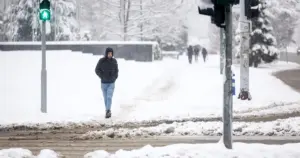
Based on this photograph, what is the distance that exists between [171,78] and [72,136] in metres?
16.5

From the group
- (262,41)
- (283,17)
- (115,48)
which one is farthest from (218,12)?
(283,17)

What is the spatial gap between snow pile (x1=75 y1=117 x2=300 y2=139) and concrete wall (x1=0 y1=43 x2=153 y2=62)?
2447 cm

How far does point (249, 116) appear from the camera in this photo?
13117mm

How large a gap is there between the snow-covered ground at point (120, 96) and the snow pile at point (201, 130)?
2.00 m

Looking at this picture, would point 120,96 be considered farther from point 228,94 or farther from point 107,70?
point 228,94

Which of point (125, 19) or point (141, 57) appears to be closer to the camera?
point (141, 57)

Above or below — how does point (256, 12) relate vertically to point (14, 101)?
above

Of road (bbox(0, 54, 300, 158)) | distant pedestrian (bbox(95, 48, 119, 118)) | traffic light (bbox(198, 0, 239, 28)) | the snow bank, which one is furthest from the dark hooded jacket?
traffic light (bbox(198, 0, 239, 28))

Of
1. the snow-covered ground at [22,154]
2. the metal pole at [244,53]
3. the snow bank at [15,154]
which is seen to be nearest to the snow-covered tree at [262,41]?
the metal pole at [244,53]

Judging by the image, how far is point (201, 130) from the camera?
10.5 metres

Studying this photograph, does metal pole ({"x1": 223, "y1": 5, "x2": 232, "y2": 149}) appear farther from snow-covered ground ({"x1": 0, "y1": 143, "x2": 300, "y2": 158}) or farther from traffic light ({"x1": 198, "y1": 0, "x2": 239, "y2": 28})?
snow-covered ground ({"x1": 0, "y1": 143, "x2": 300, "y2": 158})

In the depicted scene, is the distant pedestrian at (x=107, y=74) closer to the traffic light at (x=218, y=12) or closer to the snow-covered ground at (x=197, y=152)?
the snow-covered ground at (x=197, y=152)

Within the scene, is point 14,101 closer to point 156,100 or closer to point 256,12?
point 156,100

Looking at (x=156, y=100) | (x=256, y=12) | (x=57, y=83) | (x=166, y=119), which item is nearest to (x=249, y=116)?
(x=166, y=119)
